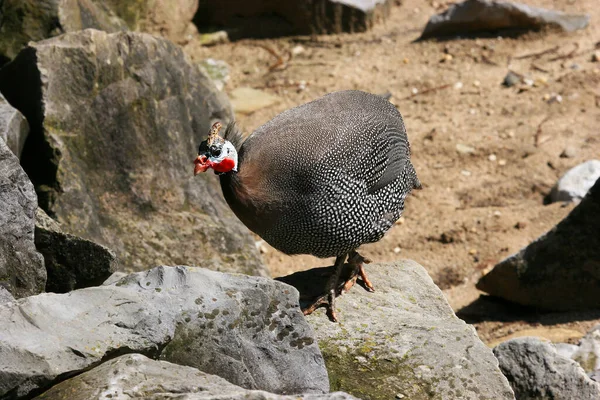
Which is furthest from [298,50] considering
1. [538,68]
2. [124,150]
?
[124,150]

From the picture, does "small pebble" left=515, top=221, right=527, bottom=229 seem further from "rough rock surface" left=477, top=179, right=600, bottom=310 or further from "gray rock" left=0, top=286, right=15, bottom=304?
"gray rock" left=0, top=286, right=15, bottom=304

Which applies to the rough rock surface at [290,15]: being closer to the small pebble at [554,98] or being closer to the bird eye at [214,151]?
the small pebble at [554,98]

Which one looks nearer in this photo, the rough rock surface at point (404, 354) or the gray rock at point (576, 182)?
the rough rock surface at point (404, 354)

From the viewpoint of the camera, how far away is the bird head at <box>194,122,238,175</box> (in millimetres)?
3992

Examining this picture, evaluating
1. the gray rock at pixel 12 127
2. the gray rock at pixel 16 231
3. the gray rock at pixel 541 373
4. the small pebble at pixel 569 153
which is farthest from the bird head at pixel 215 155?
the small pebble at pixel 569 153

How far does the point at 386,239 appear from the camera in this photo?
264 inches

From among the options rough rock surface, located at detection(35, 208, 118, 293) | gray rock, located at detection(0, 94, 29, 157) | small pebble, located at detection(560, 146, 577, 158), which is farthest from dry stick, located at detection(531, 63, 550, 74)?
rough rock surface, located at detection(35, 208, 118, 293)

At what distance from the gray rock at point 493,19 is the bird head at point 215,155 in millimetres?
5821

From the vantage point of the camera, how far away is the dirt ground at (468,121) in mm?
6379

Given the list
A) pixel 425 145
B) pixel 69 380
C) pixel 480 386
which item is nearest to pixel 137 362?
pixel 69 380

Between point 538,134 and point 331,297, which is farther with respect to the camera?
point 538,134

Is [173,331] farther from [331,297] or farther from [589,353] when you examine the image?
[589,353]

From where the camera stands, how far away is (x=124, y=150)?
17.4ft

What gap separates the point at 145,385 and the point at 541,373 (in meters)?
2.11
